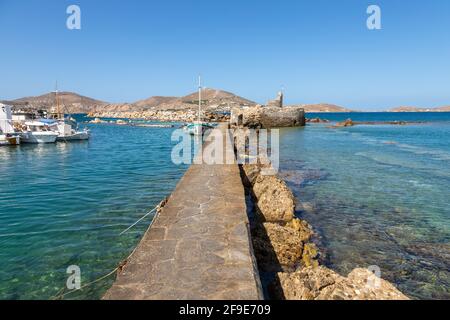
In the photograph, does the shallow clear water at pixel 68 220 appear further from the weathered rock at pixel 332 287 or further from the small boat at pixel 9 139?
the small boat at pixel 9 139

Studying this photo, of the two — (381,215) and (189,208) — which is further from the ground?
(189,208)

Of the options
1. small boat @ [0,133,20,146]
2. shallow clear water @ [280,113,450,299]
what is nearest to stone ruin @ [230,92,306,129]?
small boat @ [0,133,20,146]

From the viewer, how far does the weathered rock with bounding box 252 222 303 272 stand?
6527 millimetres

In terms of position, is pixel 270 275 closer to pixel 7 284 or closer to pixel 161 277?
pixel 161 277

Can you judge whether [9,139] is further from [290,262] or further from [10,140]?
[290,262]

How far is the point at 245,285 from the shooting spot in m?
4.08

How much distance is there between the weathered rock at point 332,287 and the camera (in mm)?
4113

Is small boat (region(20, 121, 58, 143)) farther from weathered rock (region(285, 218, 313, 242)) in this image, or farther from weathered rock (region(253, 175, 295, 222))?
weathered rock (region(285, 218, 313, 242))

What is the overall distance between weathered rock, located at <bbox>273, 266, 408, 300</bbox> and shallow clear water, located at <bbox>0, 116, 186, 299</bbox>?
11.9 ft

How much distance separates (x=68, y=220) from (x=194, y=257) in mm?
6375

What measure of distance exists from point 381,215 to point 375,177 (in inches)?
267

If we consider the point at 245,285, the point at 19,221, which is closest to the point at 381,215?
the point at 245,285

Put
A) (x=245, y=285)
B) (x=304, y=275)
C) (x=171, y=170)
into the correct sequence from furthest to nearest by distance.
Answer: (x=171, y=170), (x=304, y=275), (x=245, y=285)
